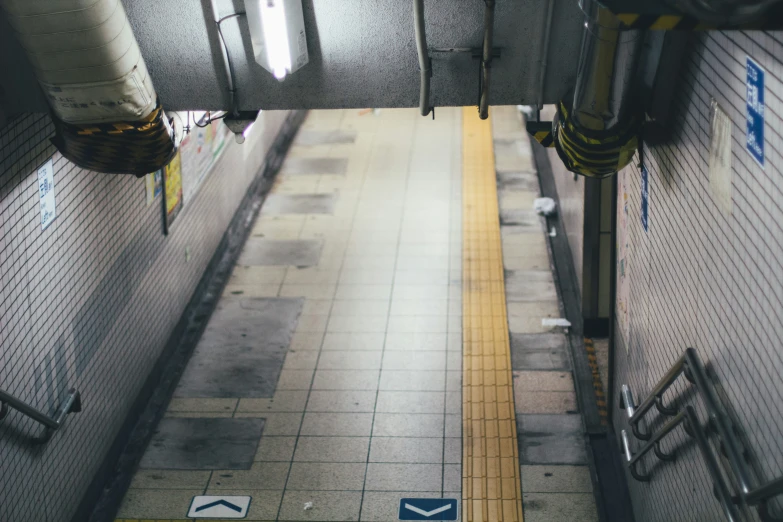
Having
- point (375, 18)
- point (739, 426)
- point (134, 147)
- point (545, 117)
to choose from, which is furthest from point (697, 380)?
point (545, 117)

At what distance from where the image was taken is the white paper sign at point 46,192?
5.12 metres

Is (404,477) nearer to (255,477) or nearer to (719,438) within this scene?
(255,477)

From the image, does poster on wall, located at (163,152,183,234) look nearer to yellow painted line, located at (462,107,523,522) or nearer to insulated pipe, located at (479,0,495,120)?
yellow painted line, located at (462,107,523,522)

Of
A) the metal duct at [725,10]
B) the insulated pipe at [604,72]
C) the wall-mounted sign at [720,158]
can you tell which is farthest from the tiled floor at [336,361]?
the metal duct at [725,10]

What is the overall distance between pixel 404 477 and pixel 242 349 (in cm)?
230

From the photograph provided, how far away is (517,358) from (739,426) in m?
4.05

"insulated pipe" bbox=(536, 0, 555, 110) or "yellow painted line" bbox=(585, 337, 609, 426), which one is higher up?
"insulated pipe" bbox=(536, 0, 555, 110)

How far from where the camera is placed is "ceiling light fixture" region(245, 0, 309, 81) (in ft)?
14.4

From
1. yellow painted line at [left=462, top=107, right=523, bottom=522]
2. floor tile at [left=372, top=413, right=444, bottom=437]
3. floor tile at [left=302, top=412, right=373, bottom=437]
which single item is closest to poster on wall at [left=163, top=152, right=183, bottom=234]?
floor tile at [left=302, top=412, right=373, bottom=437]

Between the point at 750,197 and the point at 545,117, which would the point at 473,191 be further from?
the point at 750,197

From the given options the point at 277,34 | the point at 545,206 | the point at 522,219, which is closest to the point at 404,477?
the point at 277,34

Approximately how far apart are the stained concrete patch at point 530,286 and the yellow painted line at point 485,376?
0.10 m

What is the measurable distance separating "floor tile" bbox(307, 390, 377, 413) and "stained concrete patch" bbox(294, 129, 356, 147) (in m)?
6.58

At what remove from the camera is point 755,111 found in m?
3.08
